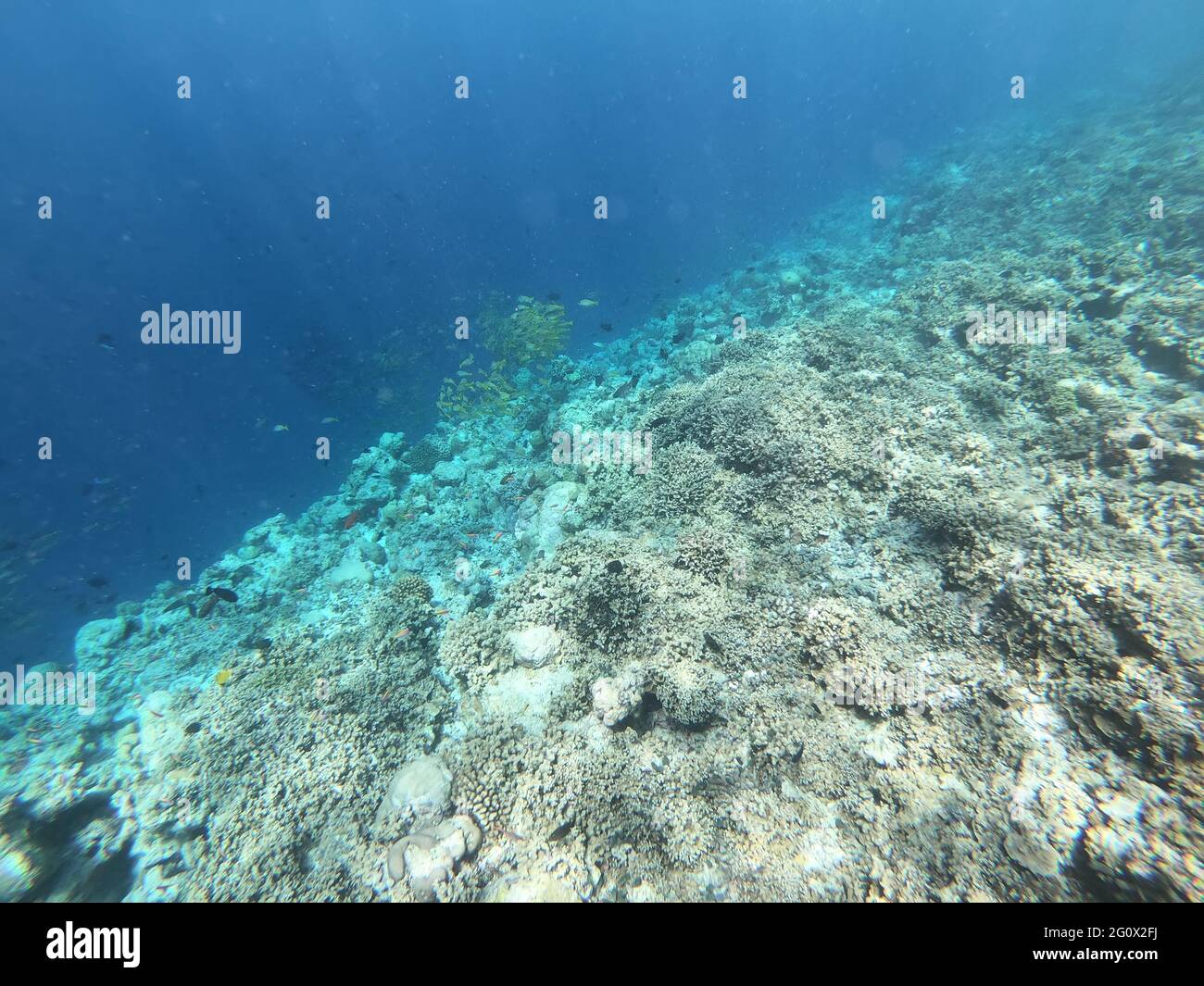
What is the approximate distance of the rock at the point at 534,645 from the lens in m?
6.02

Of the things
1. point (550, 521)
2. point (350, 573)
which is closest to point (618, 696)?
point (550, 521)

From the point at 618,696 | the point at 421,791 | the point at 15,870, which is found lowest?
the point at 15,870

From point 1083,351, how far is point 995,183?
15785 millimetres

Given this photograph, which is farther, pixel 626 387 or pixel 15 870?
pixel 626 387

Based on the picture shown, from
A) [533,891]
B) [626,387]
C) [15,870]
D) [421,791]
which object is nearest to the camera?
[533,891]

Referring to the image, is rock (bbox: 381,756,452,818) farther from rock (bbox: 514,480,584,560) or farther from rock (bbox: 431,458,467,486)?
rock (bbox: 431,458,467,486)

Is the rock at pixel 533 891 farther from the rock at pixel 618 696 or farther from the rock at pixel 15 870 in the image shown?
the rock at pixel 15 870

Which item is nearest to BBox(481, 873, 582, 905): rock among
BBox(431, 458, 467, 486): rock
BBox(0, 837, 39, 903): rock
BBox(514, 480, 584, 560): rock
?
BBox(514, 480, 584, 560): rock

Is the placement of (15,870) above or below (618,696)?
below

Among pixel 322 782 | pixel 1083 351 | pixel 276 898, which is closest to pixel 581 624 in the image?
pixel 322 782

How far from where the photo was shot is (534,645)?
6.06 m

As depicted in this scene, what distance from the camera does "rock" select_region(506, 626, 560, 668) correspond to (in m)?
6.02

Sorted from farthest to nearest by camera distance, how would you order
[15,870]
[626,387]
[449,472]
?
1. [449,472]
2. [626,387]
3. [15,870]

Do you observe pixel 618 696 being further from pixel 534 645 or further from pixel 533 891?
pixel 533 891
